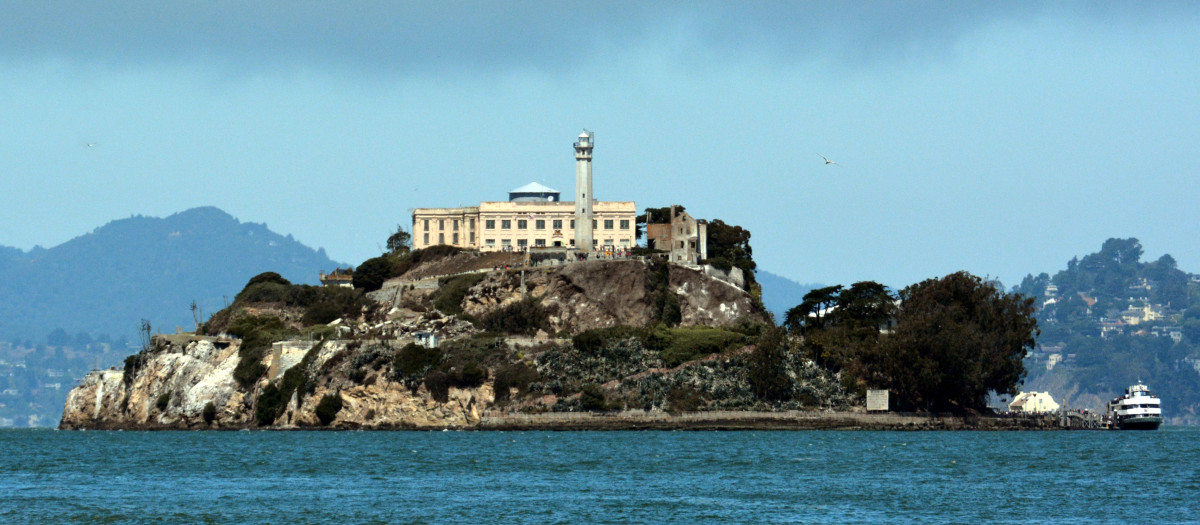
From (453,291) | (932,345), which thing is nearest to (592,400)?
A: (453,291)

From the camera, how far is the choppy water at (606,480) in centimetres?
5450

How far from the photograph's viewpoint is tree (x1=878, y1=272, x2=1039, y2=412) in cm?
10881

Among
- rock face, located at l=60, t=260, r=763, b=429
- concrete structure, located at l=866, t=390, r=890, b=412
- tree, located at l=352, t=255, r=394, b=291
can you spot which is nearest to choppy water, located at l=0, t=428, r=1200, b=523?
concrete structure, located at l=866, t=390, r=890, b=412

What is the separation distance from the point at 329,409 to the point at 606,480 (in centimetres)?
5068

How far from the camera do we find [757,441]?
93.7 meters

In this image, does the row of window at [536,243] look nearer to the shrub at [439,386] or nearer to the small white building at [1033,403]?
the shrub at [439,386]

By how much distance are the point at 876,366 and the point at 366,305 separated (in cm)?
4304

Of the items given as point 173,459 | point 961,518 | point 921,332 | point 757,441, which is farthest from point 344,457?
point 921,332

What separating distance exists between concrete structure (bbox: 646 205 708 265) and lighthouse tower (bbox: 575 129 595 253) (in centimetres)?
648

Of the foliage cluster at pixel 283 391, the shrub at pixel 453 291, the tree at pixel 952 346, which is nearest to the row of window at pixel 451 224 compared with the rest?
the shrub at pixel 453 291

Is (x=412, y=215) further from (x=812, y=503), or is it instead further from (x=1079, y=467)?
(x=812, y=503)

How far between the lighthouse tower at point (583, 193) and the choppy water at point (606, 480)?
3102 centimetres

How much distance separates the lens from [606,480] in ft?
219

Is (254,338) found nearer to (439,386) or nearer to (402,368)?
(402,368)
